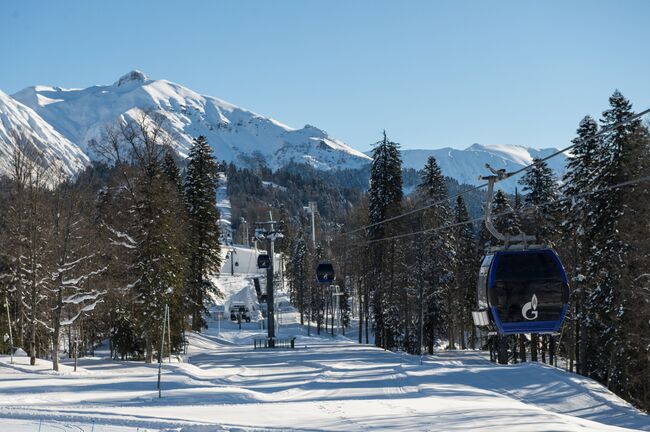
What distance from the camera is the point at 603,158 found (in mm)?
37375

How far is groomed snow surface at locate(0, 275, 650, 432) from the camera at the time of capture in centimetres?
1892

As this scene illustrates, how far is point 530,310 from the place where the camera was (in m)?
18.1

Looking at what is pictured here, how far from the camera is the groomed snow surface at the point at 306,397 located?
18922 mm

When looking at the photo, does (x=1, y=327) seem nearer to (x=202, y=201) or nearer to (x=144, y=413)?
(x=202, y=201)

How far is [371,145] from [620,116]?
75.1 feet

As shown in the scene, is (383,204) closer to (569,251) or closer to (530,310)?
(569,251)

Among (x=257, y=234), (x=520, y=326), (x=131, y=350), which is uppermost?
(x=257, y=234)

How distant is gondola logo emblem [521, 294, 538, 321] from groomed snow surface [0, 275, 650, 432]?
286 centimetres

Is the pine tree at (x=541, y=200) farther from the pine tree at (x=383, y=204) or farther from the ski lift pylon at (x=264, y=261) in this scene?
the ski lift pylon at (x=264, y=261)

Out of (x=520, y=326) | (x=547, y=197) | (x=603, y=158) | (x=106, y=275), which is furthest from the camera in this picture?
(x=547, y=197)

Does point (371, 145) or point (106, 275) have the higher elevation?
point (371, 145)

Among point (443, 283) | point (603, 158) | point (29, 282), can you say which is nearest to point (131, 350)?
point (29, 282)

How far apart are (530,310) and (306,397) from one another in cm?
1075

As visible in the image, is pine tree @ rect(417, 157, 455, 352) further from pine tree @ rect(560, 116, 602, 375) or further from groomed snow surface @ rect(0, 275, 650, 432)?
pine tree @ rect(560, 116, 602, 375)
